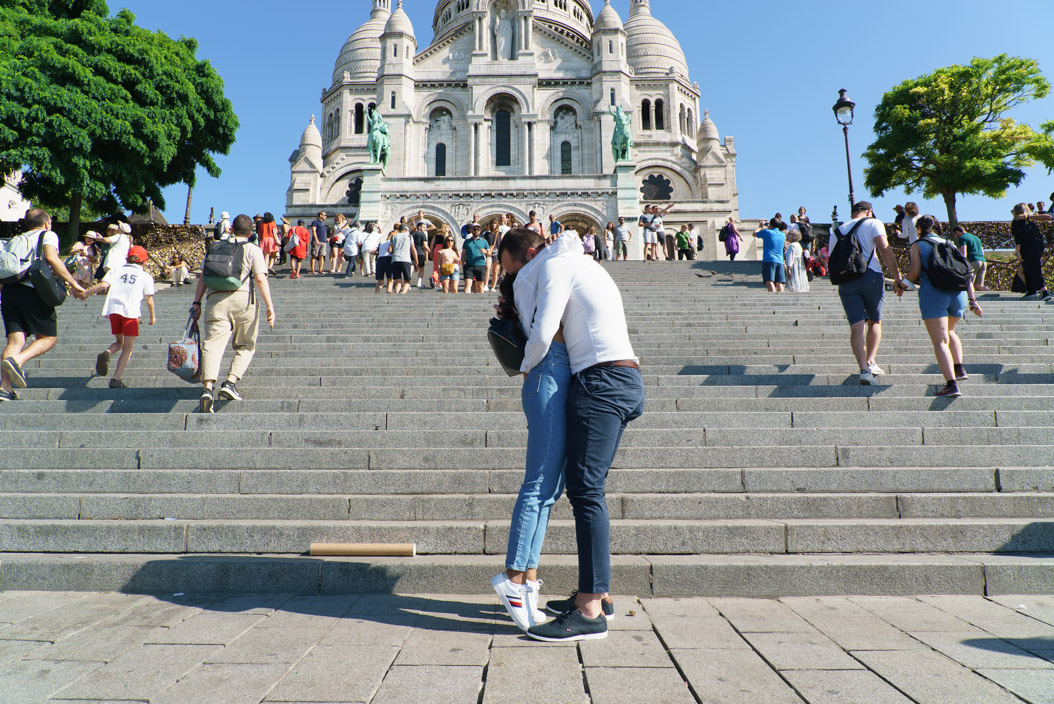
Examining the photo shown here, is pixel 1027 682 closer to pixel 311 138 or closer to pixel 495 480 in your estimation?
pixel 495 480

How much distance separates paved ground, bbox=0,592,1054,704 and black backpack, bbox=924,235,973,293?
10.7 ft

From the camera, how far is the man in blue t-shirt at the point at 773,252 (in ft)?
41.0

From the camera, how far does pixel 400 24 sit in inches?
1419

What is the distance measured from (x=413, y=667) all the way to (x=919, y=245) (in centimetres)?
571

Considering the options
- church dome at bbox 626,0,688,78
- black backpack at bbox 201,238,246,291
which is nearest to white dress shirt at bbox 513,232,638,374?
black backpack at bbox 201,238,246,291

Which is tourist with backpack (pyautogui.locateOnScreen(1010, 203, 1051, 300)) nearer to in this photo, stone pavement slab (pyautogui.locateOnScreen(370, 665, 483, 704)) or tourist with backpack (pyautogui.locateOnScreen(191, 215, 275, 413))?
tourist with backpack (pyautogui.locateOnScreen(191, 215, 275, 413))

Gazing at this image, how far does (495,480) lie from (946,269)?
14.6ft

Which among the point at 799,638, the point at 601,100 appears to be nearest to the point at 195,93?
the point at 601,100

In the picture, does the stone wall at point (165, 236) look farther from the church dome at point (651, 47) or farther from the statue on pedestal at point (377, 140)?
the church dome at point (651, 47)

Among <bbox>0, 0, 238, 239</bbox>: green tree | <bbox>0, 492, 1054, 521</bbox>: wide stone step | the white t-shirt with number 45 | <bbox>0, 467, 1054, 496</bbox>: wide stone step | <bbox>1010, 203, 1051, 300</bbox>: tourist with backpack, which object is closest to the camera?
<bbox>0, 492, 1054, 521</bbox>: wide stone step

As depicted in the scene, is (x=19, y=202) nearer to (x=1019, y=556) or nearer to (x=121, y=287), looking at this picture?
(x=121, y=287)

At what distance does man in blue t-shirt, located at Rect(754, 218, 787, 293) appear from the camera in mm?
12508

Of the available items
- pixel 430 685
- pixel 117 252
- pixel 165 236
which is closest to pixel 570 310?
pixel 430 685

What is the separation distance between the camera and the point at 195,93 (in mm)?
24703
